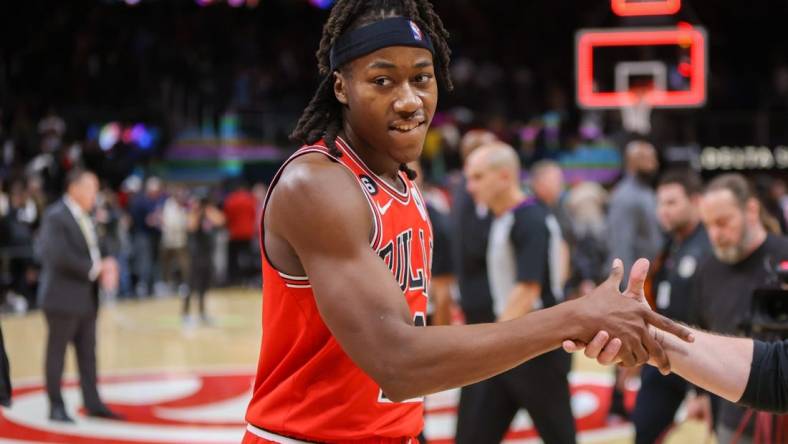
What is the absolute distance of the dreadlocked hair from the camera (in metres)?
2.38

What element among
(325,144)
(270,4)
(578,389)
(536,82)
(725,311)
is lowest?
(578,389)

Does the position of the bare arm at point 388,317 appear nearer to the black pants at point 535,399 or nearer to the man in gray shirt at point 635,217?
the black pants at point 535,399

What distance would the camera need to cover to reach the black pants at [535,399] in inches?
193

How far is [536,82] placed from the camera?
78.4 ft

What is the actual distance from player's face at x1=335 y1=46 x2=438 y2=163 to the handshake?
1.94 feet

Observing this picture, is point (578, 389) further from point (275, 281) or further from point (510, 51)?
point (510, 51)

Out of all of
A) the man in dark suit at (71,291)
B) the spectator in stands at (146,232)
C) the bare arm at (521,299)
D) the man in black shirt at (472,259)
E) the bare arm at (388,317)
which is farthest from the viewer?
the spectator in stands at (146,232)

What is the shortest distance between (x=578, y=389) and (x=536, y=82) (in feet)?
52.9

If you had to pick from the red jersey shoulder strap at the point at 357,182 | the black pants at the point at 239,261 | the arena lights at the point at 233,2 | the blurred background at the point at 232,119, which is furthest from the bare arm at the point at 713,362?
the arena lights at the point at 233,2

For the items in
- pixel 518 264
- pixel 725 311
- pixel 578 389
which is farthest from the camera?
pixel 578 389

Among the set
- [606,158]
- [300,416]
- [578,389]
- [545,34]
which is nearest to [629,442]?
[578,389]

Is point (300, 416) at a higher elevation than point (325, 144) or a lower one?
lower

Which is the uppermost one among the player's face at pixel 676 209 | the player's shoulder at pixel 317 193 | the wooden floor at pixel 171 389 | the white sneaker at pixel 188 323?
the player's shoulder at pixel 317 193

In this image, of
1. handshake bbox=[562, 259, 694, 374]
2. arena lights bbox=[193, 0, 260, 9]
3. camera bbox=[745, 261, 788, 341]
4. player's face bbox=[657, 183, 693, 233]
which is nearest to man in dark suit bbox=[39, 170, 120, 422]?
player's face bbox=[657, 183, 693, 233]
